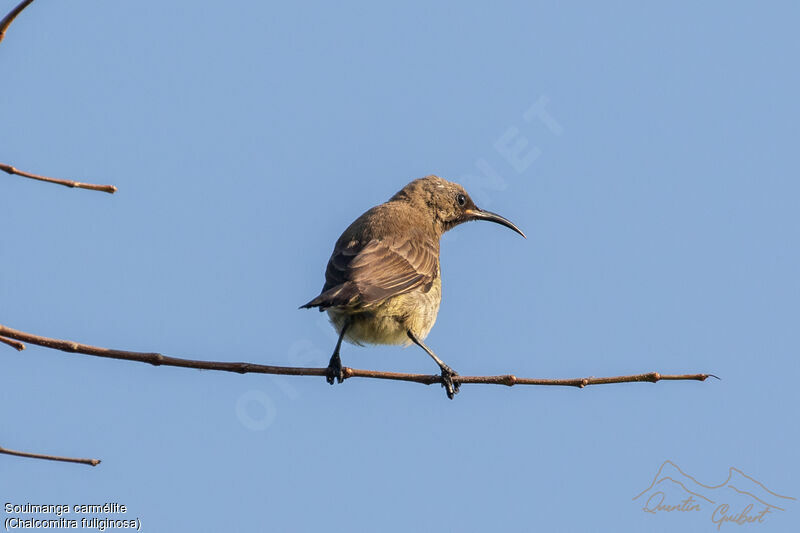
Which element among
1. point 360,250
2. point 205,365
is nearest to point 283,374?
point 205,365

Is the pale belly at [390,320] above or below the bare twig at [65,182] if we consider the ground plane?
above

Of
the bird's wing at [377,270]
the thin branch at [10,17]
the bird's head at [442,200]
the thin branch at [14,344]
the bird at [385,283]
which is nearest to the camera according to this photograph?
the thin branch at [10,17]

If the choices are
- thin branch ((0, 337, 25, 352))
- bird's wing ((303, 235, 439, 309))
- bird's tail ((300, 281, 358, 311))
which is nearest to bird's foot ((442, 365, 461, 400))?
bird's wing ((303, 235, 439, 309))

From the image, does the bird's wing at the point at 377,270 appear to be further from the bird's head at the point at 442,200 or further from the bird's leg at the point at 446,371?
the bird's head at the point at 442,200

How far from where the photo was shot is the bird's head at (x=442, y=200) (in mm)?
8961

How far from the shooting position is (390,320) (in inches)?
275

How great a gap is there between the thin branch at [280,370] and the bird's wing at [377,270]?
45.9 inches

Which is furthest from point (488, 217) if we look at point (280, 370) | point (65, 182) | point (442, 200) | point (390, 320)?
point (65, 182)

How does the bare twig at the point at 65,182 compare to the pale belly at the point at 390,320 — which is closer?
the bare twig at the point at 65,182

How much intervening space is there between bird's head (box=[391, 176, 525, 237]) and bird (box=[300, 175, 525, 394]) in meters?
0.38

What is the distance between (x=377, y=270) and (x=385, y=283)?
0.59 ft

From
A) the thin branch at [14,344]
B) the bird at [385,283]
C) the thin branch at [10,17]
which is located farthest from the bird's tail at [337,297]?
the thin branch at [10,17]

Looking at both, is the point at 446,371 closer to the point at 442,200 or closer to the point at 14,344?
the point at 442,200

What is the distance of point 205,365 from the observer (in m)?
3.76
